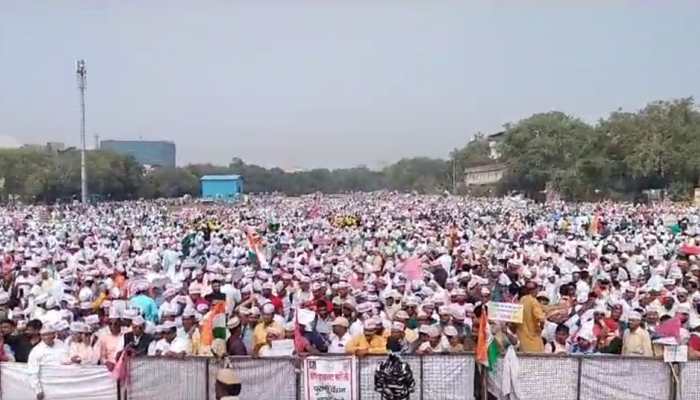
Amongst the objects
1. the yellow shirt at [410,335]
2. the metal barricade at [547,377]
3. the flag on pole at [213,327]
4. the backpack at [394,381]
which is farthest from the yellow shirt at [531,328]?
the flag on pole at [213,327]

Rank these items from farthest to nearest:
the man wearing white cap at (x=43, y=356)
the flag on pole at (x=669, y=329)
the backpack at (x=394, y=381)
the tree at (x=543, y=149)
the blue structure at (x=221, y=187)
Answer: the blue structure at (x=221, y=187), the tree at (x=543, y=149), the flag on pole at (x=669, y=329), the man wearing white cap at (x=43, y=356), the backpack at (x=394, y=381)

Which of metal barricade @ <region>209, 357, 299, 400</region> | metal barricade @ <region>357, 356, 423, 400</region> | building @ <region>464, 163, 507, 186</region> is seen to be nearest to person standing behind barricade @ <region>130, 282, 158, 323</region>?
metal barricade @ <region>209, 357, 299, 400</region>

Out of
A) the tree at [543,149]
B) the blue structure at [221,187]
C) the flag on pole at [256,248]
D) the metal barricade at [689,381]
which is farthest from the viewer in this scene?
the blue structure at [221,187]

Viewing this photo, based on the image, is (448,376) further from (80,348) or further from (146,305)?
(146,305)

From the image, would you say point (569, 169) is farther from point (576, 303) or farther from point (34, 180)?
point (576, 303)

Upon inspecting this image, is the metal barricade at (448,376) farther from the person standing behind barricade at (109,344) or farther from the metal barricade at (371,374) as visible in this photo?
the person standing behind barricade at (109,344)

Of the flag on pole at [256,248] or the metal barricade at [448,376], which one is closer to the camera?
the metal barricade at [448,376]

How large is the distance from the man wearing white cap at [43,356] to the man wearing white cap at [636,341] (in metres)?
5.60

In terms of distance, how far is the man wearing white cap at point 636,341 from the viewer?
8.88 m

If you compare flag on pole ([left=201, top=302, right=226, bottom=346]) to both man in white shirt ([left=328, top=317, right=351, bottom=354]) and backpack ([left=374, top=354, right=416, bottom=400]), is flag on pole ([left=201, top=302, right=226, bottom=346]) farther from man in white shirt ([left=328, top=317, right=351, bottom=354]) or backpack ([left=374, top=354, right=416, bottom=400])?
backpack ([left=374, top=354, right=416, bottom=400])

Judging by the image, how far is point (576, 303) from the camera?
1178 cm

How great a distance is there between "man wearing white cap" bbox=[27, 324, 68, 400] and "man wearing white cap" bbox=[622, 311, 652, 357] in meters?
5.60

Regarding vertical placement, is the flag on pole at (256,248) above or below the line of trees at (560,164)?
below

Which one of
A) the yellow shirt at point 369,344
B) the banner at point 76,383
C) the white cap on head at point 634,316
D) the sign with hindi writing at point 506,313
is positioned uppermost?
the sign with hindi writing at point 506,313
